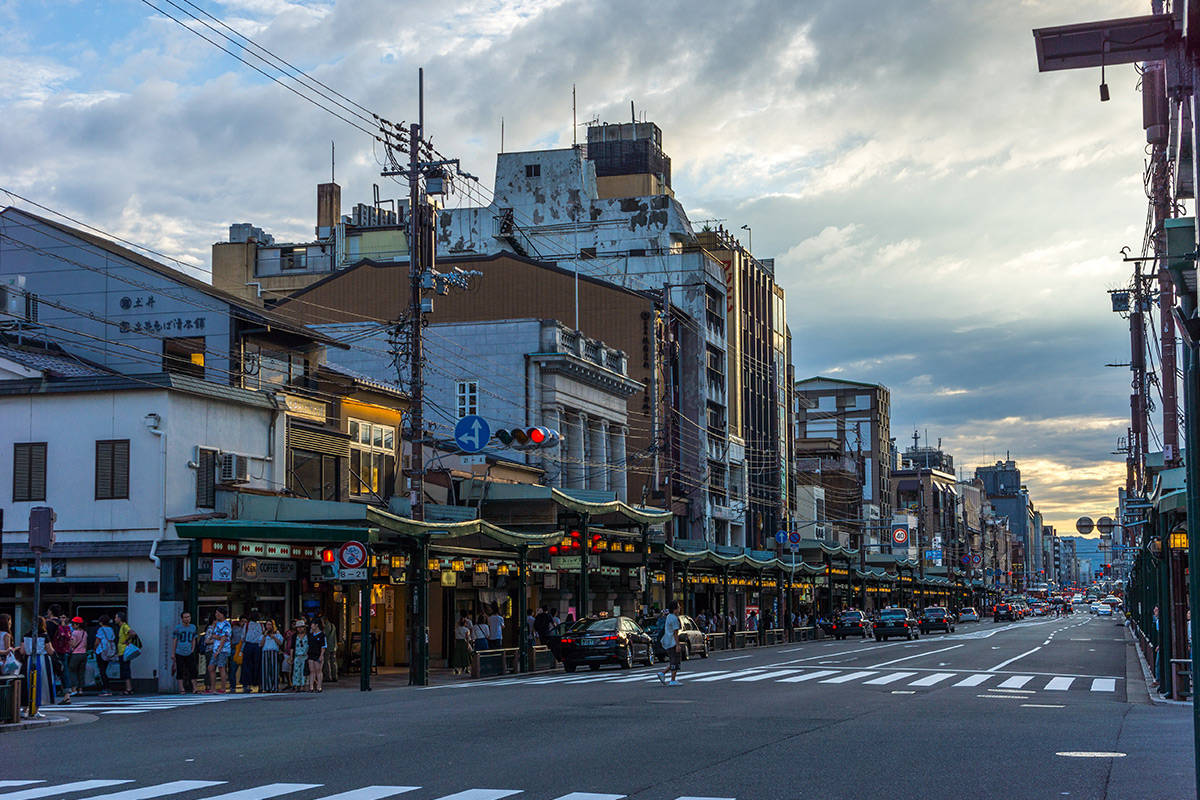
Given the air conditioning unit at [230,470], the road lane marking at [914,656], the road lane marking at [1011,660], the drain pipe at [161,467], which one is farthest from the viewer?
the road lane marking at [914,656]

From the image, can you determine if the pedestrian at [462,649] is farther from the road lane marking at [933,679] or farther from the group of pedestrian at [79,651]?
the road lane marking at [933,679]

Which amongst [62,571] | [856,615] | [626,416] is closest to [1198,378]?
[62,571]

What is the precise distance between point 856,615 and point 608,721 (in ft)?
174

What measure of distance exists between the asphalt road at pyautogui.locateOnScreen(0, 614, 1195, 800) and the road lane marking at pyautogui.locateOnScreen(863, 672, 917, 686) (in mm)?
850

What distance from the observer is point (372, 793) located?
1273cm

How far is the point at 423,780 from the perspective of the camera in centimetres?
1361

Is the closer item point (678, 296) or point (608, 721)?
point (608, 721)

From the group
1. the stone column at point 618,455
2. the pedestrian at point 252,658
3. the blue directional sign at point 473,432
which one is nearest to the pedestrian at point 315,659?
the pedestrian at point 252,658

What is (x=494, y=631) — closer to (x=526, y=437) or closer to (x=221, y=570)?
(x=526, y=437)

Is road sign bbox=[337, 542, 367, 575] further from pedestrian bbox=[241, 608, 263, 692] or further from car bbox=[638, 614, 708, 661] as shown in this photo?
car bbox=[638, 614, 708, 661]

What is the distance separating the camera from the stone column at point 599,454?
60.8m

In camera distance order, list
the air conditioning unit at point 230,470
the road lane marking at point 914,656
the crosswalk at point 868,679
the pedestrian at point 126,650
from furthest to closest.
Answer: the road lane marking at point 914,656
the air conditioning unit at point 230,470
the pedestrian at point 126,650
the crosswalk at point 868,679

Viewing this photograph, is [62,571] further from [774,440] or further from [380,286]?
[774,440]

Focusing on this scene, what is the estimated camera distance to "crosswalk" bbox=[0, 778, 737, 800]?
41.0 feet
